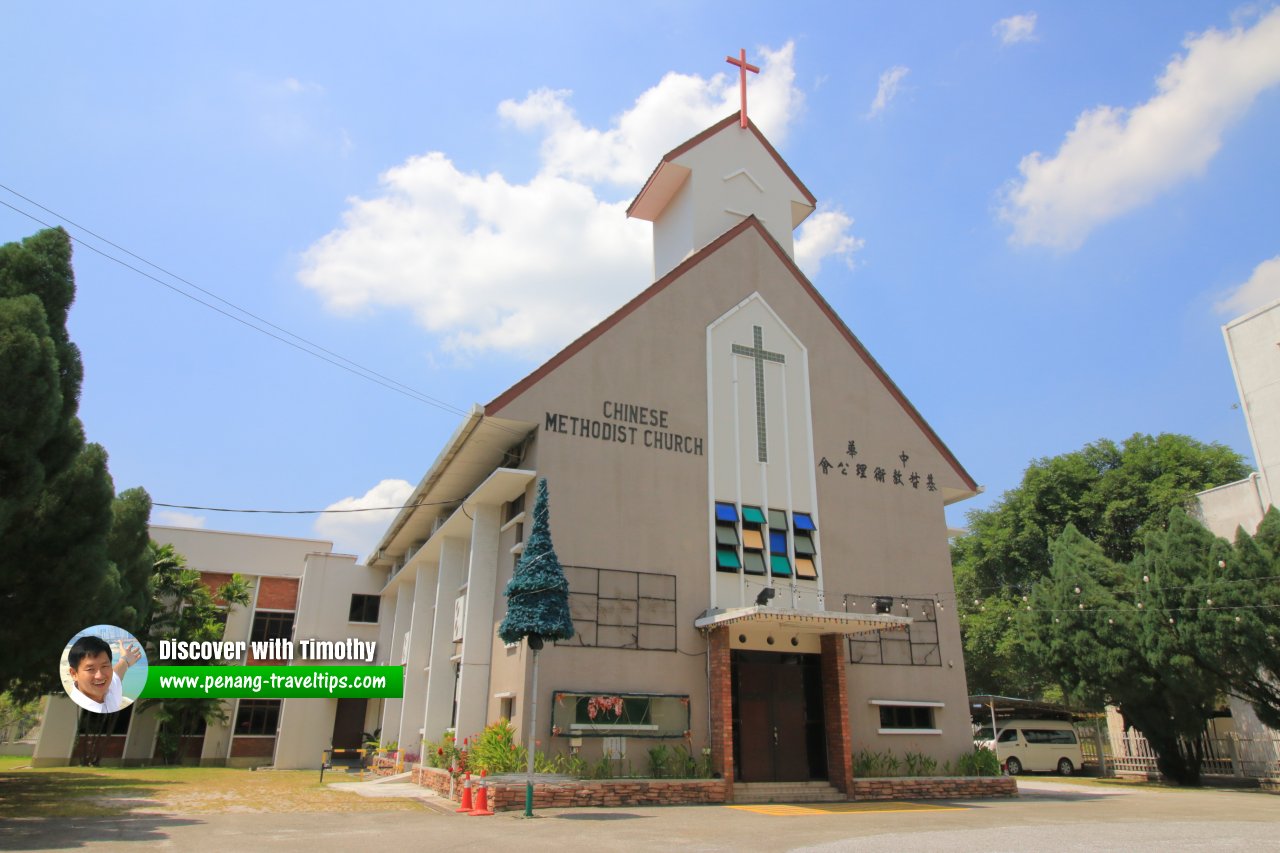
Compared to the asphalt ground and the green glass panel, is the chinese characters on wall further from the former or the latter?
the asphalt ground

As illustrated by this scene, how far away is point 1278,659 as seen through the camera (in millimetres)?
20625

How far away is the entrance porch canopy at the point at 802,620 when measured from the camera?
49.9ft

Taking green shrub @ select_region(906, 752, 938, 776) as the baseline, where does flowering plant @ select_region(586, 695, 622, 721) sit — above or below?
above

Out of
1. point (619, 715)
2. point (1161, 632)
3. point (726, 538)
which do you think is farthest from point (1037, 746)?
point (619, 715)

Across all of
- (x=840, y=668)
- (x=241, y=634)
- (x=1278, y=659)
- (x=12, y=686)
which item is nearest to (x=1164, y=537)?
(x=1278, y=659)

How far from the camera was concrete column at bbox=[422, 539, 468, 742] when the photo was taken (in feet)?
64.6

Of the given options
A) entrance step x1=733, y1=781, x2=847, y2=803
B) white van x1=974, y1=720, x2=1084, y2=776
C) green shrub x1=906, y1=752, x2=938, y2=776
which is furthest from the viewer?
white van x1=974, y1=720, x2=1084, y2=776

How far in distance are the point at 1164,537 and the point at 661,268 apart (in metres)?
16.0

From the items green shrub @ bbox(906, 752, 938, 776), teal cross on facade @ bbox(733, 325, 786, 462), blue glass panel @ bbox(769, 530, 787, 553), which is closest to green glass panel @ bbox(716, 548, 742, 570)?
blue glass panel @ bbox(769, 530, 787, 553)

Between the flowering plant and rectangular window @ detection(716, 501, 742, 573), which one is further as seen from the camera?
rectangular window @ detection(716, 501, 742, 573)

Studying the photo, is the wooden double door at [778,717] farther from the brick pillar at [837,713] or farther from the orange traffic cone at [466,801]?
the orange traffic cone at [466,801]

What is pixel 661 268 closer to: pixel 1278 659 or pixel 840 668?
pixel 840 668

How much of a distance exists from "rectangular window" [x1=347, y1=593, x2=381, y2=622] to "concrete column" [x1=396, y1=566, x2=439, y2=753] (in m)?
8.30

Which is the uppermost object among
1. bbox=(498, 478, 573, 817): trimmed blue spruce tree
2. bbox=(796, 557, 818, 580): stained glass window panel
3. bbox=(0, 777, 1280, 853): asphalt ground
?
bbox=(796, 557, 818, 580): stained glass window panel
